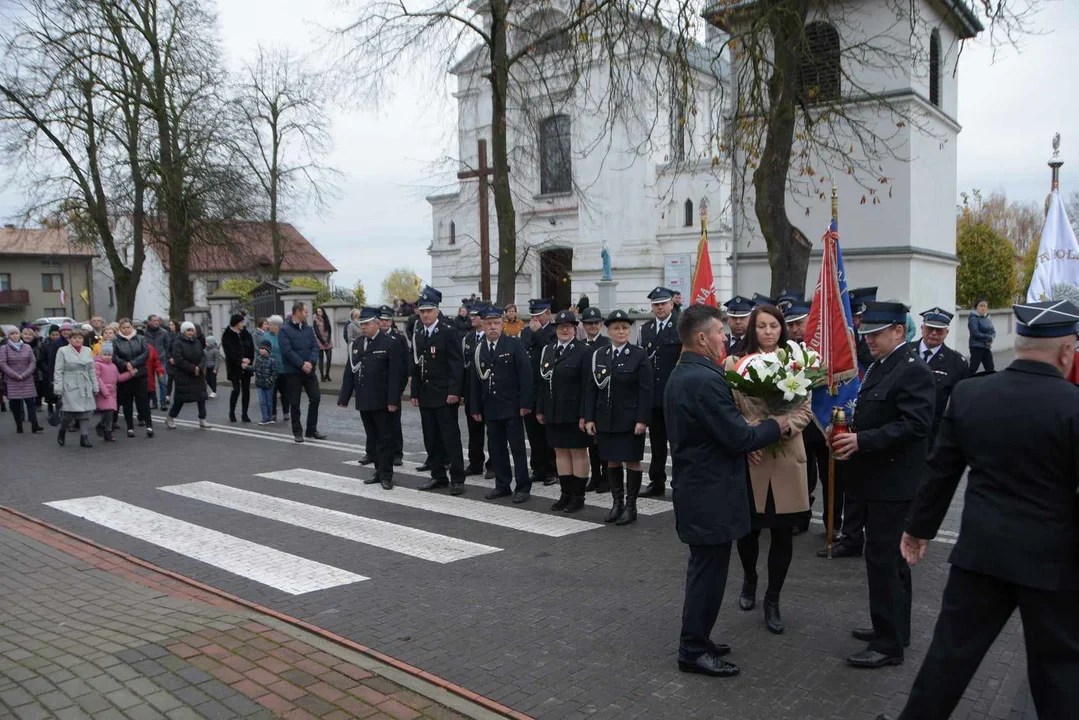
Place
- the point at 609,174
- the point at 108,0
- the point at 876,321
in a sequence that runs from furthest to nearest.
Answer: the point at 609,174
the point at 108,0
the point at 876,321

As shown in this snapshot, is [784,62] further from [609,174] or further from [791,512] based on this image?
[609,174]

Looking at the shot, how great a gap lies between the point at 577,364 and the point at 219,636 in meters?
4.65

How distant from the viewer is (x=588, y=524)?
8.35 meters

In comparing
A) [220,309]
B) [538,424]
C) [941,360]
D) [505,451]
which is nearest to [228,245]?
[220,309]

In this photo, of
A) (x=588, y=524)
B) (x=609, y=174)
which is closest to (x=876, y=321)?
(x=588, y=524)

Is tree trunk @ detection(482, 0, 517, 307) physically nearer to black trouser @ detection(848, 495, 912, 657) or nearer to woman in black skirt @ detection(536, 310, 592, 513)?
woman in black skirt @ detection(536, 310, 592, 513)

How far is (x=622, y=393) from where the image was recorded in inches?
326

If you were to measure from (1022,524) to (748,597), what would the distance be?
2.71 m

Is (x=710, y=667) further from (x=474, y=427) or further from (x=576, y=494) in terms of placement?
(x=474, y=427)

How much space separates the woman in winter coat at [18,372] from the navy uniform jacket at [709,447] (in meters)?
14.8

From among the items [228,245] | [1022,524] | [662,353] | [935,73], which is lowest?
[1022,524]

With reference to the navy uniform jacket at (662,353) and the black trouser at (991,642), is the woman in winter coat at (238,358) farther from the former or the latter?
the black trouser at (991,642)

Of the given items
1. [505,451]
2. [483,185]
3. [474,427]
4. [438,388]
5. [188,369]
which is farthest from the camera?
[483,185]

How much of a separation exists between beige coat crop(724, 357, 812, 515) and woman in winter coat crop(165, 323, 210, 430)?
12.4 m
